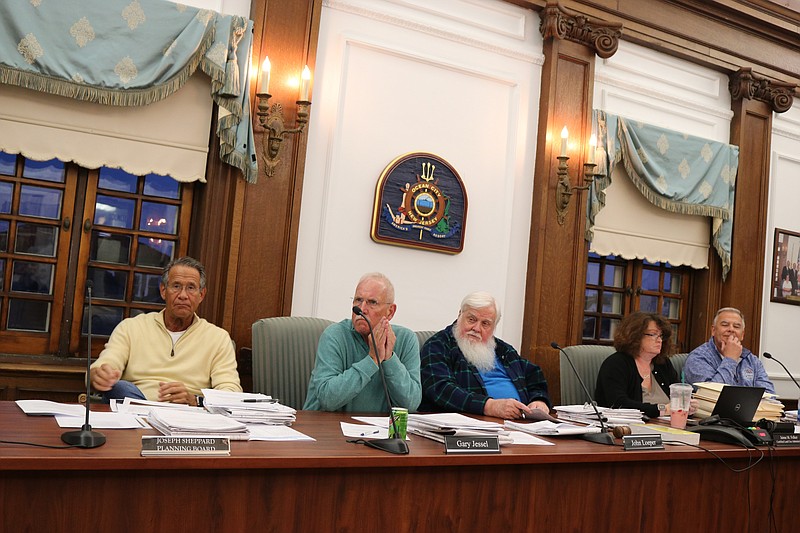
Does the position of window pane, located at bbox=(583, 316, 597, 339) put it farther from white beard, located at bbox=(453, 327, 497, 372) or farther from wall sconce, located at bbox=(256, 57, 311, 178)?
wall sconce, located at bbox=(256, 57, 311, 178)

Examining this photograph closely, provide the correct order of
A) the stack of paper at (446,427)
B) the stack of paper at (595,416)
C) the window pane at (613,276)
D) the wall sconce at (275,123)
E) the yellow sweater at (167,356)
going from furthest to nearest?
the window pane at (613,276) < the wall sconce at (275,123) < the yellow sweater at (167,356) < the stack of paper at (595,416) < the stack of paper at (446,427)

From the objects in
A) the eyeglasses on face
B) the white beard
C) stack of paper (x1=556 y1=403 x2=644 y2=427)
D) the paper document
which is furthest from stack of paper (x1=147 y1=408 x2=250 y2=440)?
the white beard

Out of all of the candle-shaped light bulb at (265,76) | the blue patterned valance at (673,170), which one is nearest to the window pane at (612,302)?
the blue patterned valance at (673,170)

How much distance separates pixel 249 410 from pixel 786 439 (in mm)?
1987

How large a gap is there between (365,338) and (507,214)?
212cm

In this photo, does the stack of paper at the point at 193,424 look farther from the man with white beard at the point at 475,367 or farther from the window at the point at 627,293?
the window at the point at 627,293

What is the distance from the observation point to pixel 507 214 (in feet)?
16.4

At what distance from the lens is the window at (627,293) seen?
550 cm

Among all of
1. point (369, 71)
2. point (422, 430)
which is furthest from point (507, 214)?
point (422, 430)

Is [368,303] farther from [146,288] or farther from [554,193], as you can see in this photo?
[554,193]

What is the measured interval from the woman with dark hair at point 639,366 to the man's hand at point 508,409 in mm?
925

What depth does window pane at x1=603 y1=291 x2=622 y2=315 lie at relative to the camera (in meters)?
5.58

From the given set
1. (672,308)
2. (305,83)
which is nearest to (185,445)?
(305,83)

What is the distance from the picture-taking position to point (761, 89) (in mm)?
5961
